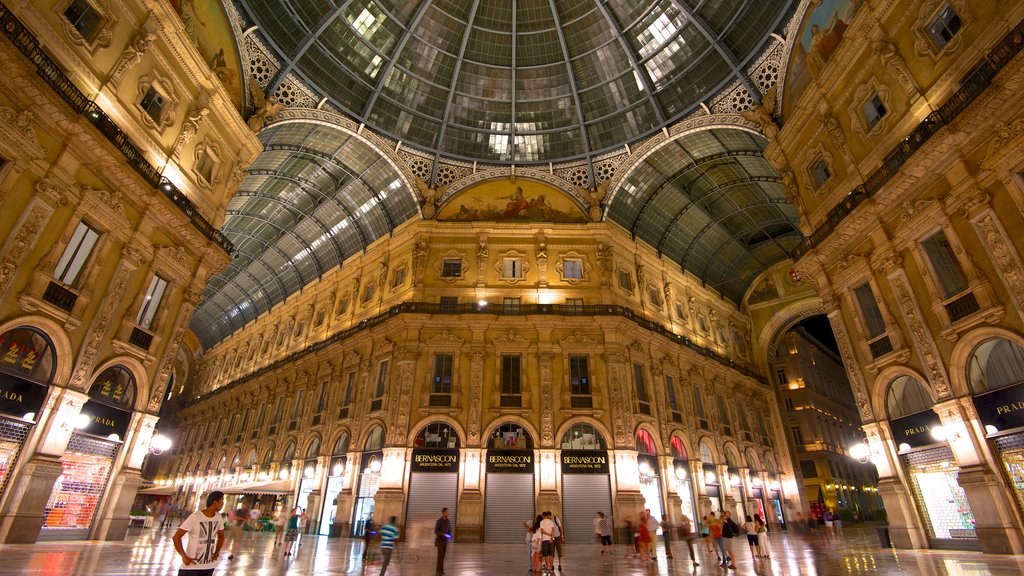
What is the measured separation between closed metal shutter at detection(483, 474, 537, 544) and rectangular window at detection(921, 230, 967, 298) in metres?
18.8

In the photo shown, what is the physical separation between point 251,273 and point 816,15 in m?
44.7

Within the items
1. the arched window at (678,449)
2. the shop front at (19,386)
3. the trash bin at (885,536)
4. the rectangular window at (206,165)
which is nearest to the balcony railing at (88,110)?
the rectangular window at (206,165)

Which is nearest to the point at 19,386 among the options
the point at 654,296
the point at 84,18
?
the point at 84,18

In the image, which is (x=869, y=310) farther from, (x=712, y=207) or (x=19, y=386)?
(x=19, y=386)

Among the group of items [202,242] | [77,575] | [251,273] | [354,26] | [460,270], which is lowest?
[77,575]

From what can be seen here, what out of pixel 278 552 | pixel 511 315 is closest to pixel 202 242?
pixel 278 552

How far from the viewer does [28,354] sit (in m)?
15.3

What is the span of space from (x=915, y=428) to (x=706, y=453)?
631 inches

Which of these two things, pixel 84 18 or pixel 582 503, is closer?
pixel 84 18

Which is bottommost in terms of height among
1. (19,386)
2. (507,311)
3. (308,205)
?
(19,386)

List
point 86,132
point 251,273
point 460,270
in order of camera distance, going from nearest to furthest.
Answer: point 86,132
point 460,270
point 251,273

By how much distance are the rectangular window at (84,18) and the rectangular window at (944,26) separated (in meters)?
28.8

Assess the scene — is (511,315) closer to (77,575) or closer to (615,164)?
(615,164)

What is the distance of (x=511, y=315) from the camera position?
28844 mm
